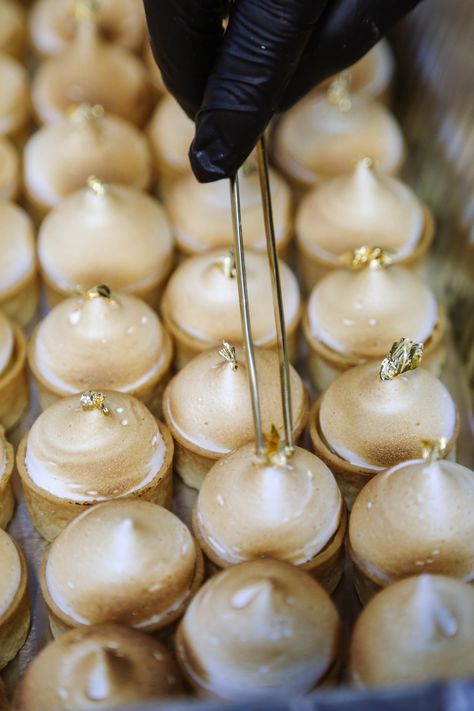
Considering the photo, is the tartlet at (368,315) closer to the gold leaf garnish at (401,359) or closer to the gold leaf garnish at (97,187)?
the gold leaf garnish at (401,359)

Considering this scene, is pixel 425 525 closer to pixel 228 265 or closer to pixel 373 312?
pixel 373 312

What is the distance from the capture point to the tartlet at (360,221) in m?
1.41

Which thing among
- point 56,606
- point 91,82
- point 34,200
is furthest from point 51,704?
point 91,82

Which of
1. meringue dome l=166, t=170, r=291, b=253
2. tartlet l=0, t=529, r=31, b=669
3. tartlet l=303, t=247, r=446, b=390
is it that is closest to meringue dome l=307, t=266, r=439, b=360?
tartlet l=303, t=247, r=446, b=390

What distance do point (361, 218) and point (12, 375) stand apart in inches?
24.2

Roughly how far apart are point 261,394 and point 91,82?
0.85 metres

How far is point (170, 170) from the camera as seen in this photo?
5.33ft

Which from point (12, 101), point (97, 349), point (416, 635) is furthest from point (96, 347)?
point (12, 101)

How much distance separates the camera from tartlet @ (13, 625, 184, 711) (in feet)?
2.65

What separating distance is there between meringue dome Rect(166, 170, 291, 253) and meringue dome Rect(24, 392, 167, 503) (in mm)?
437

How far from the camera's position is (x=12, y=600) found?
1.01 m

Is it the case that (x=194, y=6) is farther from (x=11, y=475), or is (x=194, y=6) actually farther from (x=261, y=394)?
(x=11, y=475)

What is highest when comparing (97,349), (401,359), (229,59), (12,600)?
(229,59)

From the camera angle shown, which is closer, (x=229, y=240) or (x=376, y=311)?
(x=376, y=311)
